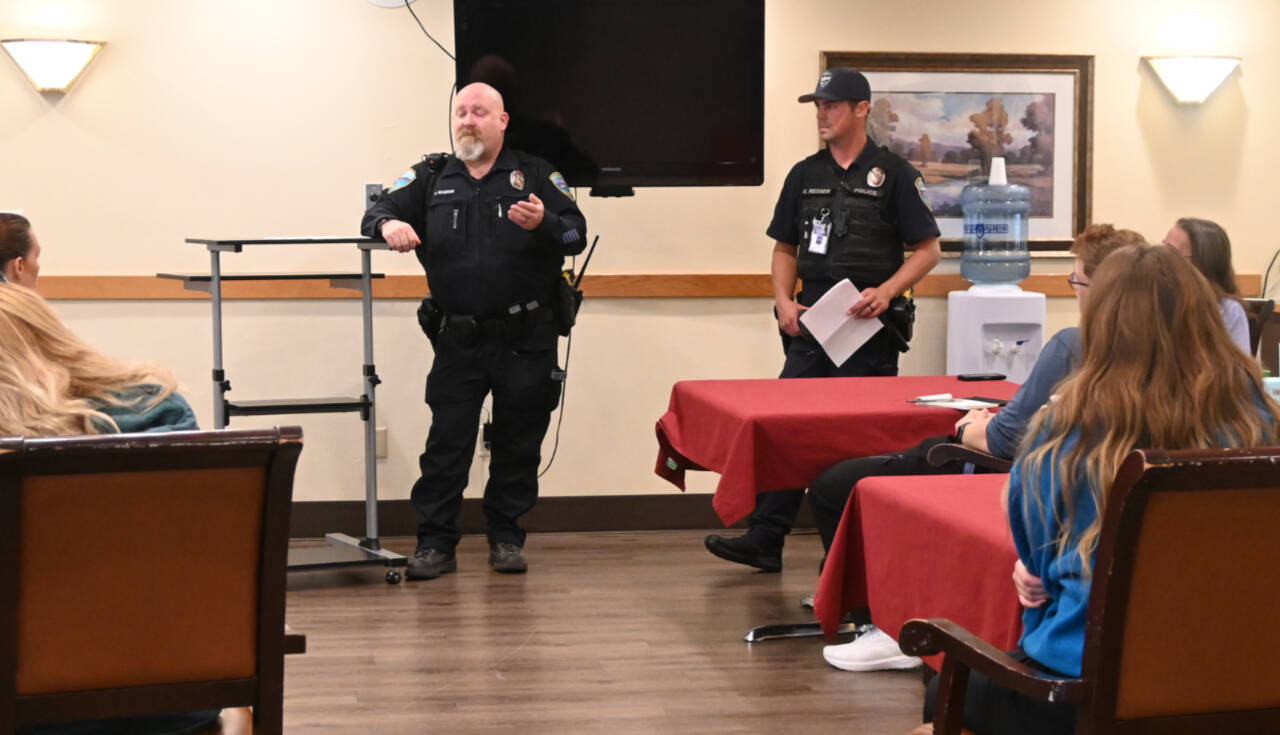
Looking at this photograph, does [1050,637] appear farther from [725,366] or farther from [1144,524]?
[725,366]

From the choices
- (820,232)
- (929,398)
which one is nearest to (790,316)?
(820,232)

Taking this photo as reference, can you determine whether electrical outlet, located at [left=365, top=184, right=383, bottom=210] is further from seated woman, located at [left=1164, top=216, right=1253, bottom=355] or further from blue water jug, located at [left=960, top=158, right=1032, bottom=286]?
seated woman, located at [left=1164, top=216, right=1253, bottom=355]

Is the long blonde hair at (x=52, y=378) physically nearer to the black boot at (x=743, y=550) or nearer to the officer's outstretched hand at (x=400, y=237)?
the officer's outstretched hand at (x=400, y=237)

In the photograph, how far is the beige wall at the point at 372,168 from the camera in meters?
5.54

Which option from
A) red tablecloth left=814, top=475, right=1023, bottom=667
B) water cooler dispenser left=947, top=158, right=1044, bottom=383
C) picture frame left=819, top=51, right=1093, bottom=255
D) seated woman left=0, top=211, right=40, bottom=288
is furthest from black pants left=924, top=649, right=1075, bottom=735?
picture frame left=819, top=51, right=1093, bottom=255

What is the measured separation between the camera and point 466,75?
17.1ft

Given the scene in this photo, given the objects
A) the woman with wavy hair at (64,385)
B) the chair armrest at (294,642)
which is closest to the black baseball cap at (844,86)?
the woman with wavy hair at (64,385)

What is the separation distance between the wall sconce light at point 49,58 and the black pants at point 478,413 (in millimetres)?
1818

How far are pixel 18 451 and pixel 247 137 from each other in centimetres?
411

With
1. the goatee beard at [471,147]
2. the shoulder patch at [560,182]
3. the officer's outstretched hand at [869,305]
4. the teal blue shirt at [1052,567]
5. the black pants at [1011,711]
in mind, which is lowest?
the black pants at [1011,711]

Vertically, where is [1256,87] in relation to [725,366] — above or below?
above

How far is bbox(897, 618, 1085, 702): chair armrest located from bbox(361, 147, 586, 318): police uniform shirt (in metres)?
3.03

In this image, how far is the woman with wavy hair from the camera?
202 cm

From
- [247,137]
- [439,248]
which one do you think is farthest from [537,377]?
[247,137]
